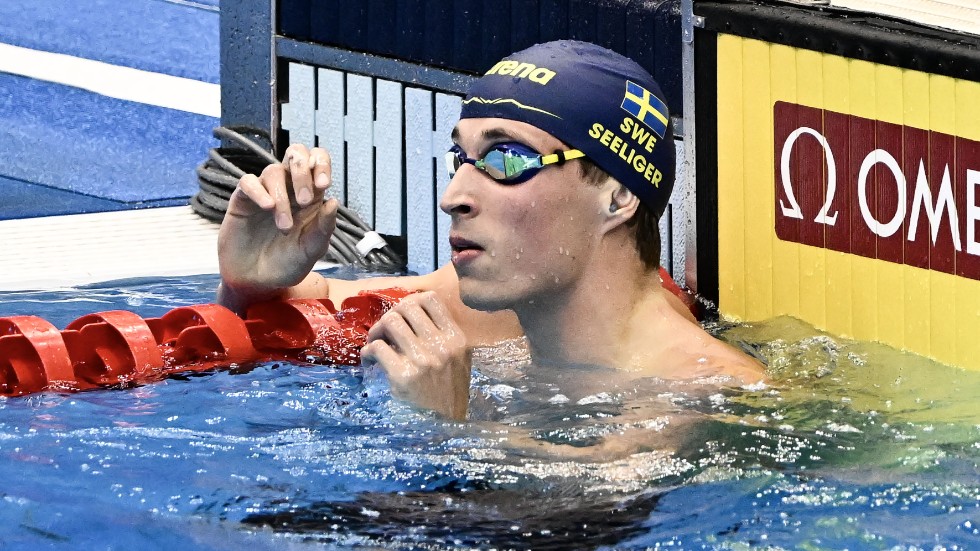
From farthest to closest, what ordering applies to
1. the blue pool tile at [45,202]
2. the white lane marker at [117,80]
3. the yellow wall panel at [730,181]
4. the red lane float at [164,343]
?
the white lane marker at [117,80]
the blue pool tile at [45,202]
the yellow wall panel at [730,181]
the red lane float at [164,343]

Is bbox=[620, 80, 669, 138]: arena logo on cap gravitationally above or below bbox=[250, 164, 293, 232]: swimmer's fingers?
above

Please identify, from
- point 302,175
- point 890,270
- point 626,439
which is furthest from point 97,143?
point 626,439

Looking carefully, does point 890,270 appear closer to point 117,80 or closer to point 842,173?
point 842,173

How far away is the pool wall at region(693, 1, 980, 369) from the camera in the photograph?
3629 millimetres

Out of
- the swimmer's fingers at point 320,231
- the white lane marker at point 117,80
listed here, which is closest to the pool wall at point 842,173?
the swimmer's fingers at point 320,231

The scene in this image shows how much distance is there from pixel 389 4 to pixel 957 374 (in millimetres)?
2682

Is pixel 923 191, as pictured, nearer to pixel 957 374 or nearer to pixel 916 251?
pixel 916 251

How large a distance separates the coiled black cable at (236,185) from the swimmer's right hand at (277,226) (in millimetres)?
1665

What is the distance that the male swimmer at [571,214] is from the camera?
2961 millimetres

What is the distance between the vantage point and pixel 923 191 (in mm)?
3688

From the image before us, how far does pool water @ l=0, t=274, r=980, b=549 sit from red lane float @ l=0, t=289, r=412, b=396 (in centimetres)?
11

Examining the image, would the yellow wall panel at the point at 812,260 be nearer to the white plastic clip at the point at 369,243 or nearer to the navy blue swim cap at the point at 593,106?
the navy blue swim cap at the point at 593,106

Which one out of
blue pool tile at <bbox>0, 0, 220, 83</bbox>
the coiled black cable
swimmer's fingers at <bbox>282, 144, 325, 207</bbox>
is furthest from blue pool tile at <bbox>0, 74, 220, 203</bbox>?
swimmer's fingers at <bbox>282, 144, 325, 207</bbox>

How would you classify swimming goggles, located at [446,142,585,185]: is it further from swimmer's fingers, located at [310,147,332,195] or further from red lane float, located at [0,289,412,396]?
red lane float, located at [0,289,412,396]
